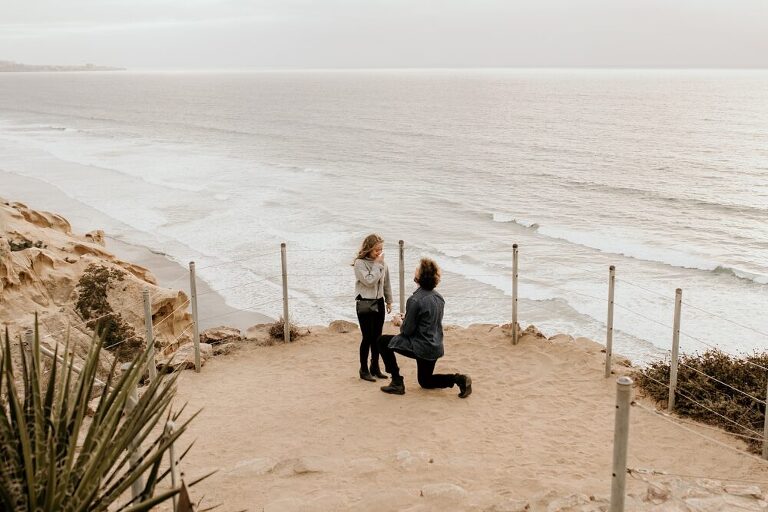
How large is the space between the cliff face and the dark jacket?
4.26 m

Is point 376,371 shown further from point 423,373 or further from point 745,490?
point 745,490

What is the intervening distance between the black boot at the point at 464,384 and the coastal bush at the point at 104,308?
5.39 meters

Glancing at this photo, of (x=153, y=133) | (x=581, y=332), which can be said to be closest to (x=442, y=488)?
(x=581, y=332)

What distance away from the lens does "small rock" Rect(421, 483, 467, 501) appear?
553cm

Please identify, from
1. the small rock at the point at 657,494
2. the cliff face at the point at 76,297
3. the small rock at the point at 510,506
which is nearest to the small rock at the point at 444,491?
the small rock at the point at 510,506

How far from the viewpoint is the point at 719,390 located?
801 centimetres

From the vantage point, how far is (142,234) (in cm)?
2322

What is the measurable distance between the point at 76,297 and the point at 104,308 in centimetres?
52

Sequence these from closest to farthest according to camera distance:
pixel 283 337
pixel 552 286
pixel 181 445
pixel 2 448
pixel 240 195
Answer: pixel 2 448, pixel 181 445, pixel 283 337, pixel 552 286, pixel 240 195

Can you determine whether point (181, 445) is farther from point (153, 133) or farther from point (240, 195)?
point (153, 133)

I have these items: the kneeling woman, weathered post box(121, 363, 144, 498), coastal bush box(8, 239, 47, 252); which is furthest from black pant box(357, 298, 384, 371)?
coastal bush box(8, 239, 47, 252)

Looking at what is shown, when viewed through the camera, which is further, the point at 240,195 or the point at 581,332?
the point at 240,195

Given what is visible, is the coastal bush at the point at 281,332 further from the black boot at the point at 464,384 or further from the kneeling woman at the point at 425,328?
the black boot at the point at 464,384

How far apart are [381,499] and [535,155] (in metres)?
45.2
